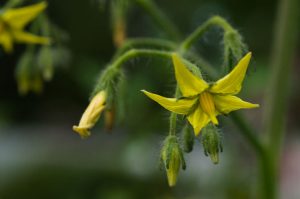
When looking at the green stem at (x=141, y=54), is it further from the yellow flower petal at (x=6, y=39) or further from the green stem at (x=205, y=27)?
the yellow flower petal at (x=6, y=39)

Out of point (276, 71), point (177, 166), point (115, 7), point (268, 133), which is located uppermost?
point (115, 7)

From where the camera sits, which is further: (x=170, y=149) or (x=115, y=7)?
(x=115, y=7)

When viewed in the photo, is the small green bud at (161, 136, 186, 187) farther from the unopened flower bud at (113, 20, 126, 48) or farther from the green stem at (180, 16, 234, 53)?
the unopened flower bud at (113, 20, 126, 48)

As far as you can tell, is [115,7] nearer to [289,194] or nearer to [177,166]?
[177,166]

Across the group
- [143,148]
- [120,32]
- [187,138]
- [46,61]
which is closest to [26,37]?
[46,61]

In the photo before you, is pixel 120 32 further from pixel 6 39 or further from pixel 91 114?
pixel 91 114

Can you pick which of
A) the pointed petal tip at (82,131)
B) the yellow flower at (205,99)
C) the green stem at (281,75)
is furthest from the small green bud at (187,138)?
the green stem at (281,75)

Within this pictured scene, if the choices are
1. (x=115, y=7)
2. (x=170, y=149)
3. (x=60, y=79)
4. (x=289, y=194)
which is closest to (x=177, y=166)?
(x=170, y=149)

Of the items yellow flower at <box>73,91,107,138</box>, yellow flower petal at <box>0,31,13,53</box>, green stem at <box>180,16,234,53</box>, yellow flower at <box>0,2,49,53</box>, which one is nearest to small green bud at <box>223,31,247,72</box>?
green stem at <box>180,16,234,53</box>
